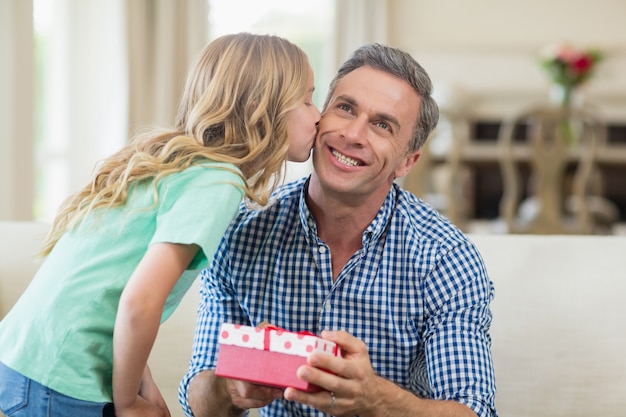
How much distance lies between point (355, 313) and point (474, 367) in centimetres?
26

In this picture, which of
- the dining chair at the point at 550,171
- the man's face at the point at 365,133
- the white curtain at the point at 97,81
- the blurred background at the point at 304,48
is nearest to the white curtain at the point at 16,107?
the blurred background at the point at 304,48

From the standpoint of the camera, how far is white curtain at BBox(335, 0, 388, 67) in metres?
6.29

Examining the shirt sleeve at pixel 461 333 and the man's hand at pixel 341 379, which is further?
the shirt sleeve at pixel 461 333

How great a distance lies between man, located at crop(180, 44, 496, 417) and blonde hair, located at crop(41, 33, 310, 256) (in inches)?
7.1

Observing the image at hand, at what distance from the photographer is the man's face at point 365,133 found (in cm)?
167

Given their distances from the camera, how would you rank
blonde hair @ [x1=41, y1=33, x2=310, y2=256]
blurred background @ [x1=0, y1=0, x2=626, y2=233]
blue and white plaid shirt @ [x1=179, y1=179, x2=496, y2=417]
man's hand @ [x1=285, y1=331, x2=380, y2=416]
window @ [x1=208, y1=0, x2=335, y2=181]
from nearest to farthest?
man's hand @ [x1=285, y1=331, x2=380, y2=416] < blonde hair @ [x1=41, y1=33, x2=310, y2=256] < blue and white plaid shirt @ [x1=179, y1=179, x2=496, y2=417] < blurred background @ [x1=0, y1=0, x2=626, y2=233] < window @ [x1=208, y1=0, x2=335, y2=181]

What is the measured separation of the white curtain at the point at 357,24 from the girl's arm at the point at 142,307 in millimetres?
5006

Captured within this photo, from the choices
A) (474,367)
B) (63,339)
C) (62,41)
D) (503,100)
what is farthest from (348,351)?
(503,100)

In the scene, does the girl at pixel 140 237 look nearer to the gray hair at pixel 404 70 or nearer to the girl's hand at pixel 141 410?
the girl's hand at pixel 141 410

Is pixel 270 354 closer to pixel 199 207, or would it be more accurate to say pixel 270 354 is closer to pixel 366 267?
pixel 199 207

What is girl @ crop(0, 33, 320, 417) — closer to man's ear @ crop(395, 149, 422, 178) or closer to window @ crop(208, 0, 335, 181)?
man's ear @ crop(395, 149, 422, 178)

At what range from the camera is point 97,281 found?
138 centimetres

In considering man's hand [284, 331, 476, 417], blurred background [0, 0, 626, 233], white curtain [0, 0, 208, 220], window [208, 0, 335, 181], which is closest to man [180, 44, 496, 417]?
man's hand [284, 331, 476, 417]

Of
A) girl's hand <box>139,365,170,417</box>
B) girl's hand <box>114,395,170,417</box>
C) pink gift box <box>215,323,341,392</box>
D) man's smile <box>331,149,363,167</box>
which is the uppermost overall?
man's smile <box>331,149,363,167</box>
